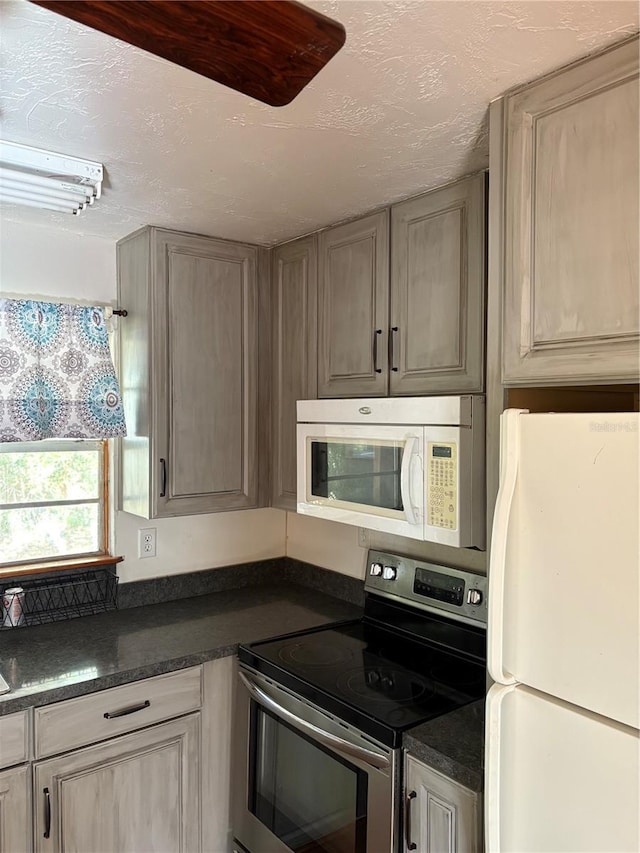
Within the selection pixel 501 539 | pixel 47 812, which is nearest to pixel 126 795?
pixel 47 812

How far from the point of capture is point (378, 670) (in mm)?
1900

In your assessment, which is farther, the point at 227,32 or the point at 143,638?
the point at 143,638

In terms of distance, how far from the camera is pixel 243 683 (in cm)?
204

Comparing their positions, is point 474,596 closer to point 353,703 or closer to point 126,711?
point 353,703

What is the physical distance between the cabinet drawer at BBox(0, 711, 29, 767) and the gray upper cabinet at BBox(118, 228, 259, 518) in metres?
0.74

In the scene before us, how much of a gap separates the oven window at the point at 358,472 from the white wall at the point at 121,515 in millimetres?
765

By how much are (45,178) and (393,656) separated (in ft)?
5.69

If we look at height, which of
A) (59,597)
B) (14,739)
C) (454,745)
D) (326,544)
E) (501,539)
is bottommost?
(14,739)

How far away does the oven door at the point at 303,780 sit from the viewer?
61.9 inches

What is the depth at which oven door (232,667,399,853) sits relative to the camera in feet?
5.16

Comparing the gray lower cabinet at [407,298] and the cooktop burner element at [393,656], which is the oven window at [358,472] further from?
the cooktop burner element at [393,656]

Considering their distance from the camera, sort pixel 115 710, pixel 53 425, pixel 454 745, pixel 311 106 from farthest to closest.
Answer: pixel 53 425, pixel 115 710, pixel 454 745, pixel 311 106

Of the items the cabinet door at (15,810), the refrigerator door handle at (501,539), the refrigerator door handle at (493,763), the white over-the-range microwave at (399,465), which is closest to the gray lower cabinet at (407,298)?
the white over-the-range microwave at (399,465)

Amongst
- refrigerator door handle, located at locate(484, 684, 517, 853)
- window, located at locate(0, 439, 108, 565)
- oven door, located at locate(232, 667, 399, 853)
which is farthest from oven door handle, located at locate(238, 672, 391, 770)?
window, located at locate(0, 439, 108, 565)
